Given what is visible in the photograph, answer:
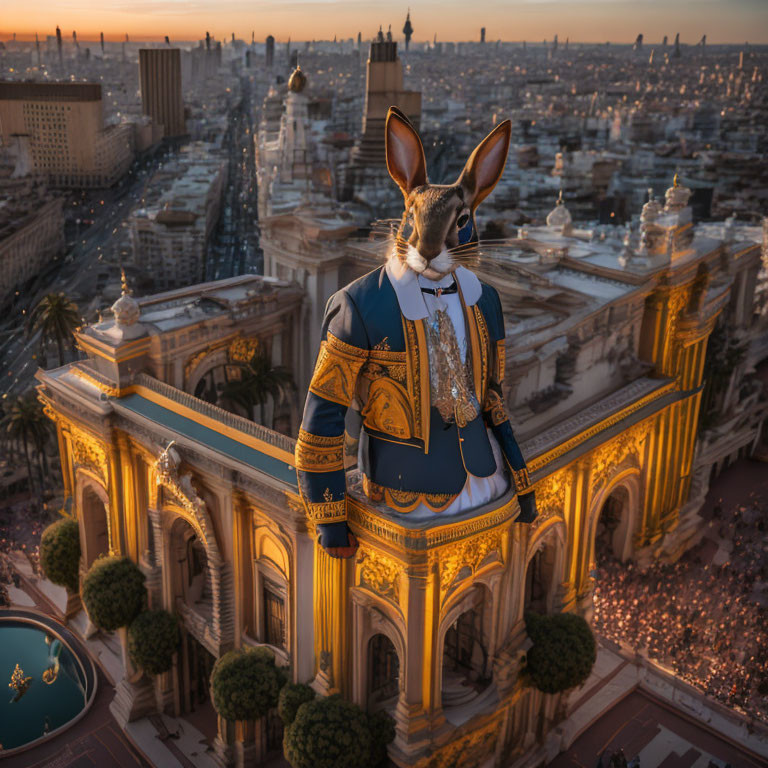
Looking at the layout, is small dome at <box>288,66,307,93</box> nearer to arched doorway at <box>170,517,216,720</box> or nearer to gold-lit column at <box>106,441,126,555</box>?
gold-lit column at <box>106,441,126,555</box>

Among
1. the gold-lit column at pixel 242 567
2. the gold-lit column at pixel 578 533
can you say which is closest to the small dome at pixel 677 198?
the gold-lit column at pixel 578 533

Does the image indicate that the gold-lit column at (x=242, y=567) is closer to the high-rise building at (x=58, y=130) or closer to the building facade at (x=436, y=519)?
the building facade at (x=436, y=519)

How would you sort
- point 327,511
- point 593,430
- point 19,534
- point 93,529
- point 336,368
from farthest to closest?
point 19,534, point 93,529, point 593,430, point 327,511, point 336,368

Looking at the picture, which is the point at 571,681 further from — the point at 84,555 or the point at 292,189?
the point at 292,189

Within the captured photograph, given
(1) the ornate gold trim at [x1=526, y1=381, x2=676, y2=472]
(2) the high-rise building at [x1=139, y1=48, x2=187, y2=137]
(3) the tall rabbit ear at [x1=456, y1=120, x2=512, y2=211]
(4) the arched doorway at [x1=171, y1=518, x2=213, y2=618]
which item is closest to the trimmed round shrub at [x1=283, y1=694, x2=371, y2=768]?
(4) the arched doorway at [x1=171, y1=518, x2=213, y2=618]

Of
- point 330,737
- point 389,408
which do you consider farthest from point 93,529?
point 389,408

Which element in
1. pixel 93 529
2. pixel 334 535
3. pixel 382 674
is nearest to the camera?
pixel 334 535

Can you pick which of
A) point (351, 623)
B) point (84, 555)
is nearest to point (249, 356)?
point (84, 555)

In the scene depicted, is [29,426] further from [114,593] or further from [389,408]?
[389,408]
